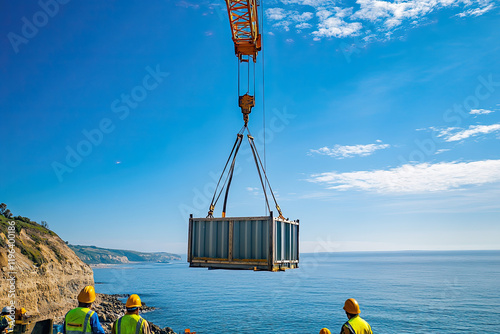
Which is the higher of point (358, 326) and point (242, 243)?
point (242, 243)

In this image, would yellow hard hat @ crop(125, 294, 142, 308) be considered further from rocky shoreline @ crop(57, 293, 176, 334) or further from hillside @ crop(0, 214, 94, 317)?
hillside @ crop(0, 214, 94, 317)

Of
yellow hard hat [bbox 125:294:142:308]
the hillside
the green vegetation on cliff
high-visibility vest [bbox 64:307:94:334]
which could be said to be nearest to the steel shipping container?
yellow hard hat [bbox 125:294:142:308]

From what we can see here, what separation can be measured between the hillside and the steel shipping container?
107 ft

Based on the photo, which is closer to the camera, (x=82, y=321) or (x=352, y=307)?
Answer: (x=82, y=321)

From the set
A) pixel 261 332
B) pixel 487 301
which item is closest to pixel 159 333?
pixel 261 332

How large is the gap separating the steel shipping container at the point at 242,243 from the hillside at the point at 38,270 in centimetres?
3255

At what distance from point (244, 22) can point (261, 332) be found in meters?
40.0

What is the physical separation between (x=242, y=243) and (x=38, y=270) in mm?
45112

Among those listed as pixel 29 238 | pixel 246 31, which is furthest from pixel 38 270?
pixel 246 31

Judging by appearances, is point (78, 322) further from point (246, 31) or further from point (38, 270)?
point (38, 270)

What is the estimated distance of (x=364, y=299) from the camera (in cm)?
7838

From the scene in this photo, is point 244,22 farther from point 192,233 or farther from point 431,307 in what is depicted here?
point 431,307

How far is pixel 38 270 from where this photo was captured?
157 feet

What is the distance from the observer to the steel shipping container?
13562 mm
